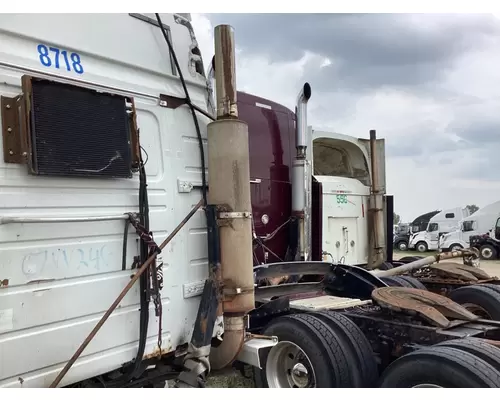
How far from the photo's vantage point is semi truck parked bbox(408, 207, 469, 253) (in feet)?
87.3

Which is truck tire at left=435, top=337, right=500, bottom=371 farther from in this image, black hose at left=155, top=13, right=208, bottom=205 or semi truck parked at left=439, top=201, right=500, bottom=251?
semi truck parked at left=439, top=201, right=500, bottom=251

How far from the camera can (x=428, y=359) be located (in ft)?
9.73

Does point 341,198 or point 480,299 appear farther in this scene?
point 341,198

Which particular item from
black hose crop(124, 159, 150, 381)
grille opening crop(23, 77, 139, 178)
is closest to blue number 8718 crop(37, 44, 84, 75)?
grille opening crop(23, 77, 139, 178)

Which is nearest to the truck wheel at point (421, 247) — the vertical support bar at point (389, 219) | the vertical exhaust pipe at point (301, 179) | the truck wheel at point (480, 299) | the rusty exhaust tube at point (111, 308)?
the vertical support bar at point (389, 219)

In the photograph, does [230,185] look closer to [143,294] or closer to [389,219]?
[143,294]

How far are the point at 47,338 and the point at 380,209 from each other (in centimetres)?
616

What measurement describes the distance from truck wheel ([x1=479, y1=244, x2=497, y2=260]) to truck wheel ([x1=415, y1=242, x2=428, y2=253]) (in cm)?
580

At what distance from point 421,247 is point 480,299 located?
2314 centimetres

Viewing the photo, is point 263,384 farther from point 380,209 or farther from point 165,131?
point 380,209

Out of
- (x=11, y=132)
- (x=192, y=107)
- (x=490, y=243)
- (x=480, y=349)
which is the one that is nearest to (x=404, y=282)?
(x=480, y=349)

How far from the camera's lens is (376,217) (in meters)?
7.82

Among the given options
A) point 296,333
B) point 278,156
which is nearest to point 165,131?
point 296,333

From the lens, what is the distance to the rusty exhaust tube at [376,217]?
7824 mm
